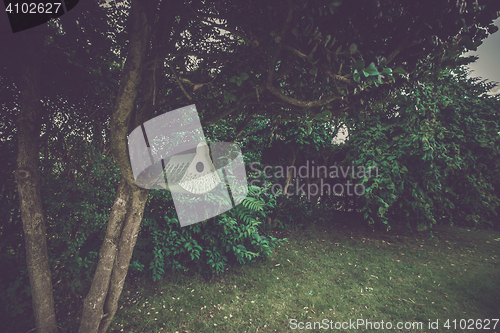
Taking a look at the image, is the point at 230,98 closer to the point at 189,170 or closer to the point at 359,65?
the point at 359,65

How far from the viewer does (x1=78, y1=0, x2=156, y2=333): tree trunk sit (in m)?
2.33

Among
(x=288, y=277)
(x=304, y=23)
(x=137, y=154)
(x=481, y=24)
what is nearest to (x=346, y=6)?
(x=304, y=23)

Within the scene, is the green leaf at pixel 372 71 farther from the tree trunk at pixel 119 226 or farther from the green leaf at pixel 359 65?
the tree trunk at pixel 119 226

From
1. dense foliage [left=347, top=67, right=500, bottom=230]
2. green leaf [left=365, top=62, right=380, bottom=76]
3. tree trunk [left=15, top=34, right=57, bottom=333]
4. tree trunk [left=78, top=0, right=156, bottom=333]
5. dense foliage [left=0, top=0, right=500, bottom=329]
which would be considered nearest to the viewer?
green leaf [left=365, top=62, right=380, bottom=76]

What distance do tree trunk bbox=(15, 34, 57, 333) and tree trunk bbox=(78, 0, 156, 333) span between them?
19.4 inches

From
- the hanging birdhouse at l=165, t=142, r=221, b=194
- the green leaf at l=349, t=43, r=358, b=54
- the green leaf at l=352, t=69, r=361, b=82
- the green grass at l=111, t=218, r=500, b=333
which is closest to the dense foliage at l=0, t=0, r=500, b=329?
the green leaf at l=352, t=69, r=361, b=82

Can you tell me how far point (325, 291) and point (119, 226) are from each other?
3.54 metres

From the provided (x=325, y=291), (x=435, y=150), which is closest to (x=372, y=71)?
(x=325, y=291)

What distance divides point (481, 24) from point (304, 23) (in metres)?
1.26

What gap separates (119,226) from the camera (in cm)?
264

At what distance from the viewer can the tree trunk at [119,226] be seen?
7.64ft

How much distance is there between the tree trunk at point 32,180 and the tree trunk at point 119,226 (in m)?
0.49

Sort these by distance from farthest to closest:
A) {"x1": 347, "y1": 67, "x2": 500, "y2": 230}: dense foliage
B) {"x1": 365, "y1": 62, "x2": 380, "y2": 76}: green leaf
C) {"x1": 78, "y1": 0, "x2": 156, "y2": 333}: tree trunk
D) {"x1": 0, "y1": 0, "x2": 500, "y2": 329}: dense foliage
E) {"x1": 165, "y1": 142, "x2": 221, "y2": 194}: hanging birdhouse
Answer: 1. {"x1": 347, "y1": 67, "x2": 500, "y2": 230}: dense foliage
2. {"x1": 165, "y1": 142, "x2": 221, "y2": 194}: hanging birdhouse
3. {"x1": 78, "y1": 0, "x2": 156, "y2": 333}: tree trunk
4. {"x1": 0, "y1": 0, "x2": 500, "y2": 329}: dense foliage
5. {"x1": 365, "y1": 62, "x2": 380, "y2": 76}: green leaf

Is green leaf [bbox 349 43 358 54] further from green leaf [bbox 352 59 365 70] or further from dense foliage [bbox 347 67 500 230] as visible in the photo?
dense foliage [bbox 347 67 500 230]
